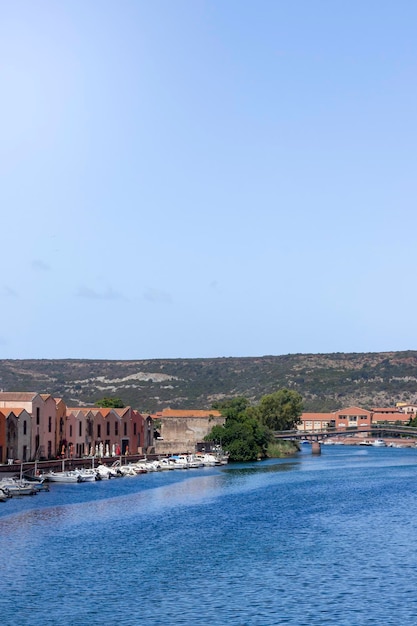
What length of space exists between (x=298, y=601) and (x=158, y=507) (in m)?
42.0

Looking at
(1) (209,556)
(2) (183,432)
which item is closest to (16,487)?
(1) (209,556)

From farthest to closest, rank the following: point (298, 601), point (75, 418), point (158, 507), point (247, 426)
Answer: point (247, 426), point (75, 418), point (158, 507), point (298, 601)

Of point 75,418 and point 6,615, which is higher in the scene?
point 75,418

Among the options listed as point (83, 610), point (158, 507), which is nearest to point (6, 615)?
point (83, 610)

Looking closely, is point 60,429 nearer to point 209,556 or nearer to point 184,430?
point 184,430

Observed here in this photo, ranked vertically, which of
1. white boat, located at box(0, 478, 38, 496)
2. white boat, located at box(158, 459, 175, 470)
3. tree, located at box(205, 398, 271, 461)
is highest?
tree, located at box(205, 398, 271, 461)

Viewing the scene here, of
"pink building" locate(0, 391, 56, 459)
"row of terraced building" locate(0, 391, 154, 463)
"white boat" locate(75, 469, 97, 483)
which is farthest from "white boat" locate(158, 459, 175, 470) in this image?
"white boat" locate(75, 469, 97, 483)

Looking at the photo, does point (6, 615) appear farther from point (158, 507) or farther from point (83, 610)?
point (158, 507)

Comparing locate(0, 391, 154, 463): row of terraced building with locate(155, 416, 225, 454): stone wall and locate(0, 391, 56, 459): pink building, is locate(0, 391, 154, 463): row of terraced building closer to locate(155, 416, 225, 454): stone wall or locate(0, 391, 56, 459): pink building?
locate(0, 391, 56, 459): pink building

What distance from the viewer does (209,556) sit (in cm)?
6762

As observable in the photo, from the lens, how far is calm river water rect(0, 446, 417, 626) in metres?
52.2

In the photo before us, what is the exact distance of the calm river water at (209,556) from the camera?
5216cm

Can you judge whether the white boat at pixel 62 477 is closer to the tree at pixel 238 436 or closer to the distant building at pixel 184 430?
the tree at pixel 238 436

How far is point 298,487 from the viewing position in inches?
4621
